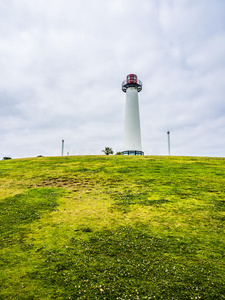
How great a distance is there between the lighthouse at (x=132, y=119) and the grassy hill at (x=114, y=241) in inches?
1769

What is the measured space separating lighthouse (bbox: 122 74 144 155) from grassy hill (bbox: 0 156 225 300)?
44.9 m

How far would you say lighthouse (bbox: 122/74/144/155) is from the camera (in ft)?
227

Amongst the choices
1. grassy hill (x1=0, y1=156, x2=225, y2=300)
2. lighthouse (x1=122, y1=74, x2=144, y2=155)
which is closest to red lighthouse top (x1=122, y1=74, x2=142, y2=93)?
lighthouse (x1=122, y1=74, x2=144, y2=155)

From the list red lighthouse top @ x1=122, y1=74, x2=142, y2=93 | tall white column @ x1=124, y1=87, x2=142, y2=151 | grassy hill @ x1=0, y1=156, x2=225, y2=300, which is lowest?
grassy hill @ x1=0, y1=156, x2=225, y2=300

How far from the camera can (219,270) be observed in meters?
9.93

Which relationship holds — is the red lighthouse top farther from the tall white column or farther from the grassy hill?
the grassy hill

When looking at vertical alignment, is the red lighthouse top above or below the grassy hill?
above

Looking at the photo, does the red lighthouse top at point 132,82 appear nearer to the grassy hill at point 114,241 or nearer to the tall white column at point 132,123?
the tall white column at point 132,123

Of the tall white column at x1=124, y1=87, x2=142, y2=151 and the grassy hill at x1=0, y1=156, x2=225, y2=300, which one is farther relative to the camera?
the tall white column at x1=124, y1=87, x2=142, y2=151

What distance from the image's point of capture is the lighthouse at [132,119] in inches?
2721

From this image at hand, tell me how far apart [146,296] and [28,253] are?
21.4 feet

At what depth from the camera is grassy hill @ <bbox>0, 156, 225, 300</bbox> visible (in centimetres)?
909

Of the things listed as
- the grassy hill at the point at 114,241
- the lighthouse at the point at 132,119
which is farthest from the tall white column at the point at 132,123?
the grassy hill at the point at 114,241

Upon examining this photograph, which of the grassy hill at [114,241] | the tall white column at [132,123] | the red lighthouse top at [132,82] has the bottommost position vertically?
the grassy hill at [114,241]
